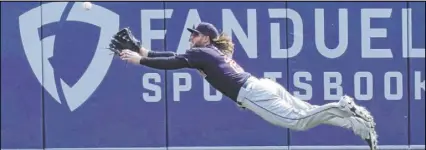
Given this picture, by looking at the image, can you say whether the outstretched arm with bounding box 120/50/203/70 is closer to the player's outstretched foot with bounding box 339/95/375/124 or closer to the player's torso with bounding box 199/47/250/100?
the player's torso with bounding box 199/47/250/100

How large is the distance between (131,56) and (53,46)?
289 cm

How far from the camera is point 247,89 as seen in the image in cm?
776

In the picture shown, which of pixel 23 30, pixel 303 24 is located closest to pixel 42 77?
pixel 23 30

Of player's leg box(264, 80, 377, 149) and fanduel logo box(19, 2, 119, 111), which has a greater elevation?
fanduel logo box(19, 2, 119, 111)

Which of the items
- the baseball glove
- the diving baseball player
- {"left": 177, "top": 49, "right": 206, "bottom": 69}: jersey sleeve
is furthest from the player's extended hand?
{"left": 177, "top": 49, "right": 206, "bottom": 69}: jersey sleeve

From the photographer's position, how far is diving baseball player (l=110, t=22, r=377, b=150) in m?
7.64

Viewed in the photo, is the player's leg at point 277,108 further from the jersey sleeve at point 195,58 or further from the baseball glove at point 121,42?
the baseball glove at point 121,42

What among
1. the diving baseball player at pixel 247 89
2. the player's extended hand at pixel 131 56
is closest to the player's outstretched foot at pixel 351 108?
the diving baseball player at pixel 247 89

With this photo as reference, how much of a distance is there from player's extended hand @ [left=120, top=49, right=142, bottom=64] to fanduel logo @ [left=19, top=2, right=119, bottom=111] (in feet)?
8.53

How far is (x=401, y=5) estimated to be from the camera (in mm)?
10320

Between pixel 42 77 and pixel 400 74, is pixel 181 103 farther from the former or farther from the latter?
pixel 400 74

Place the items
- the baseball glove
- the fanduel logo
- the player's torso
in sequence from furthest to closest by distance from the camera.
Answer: the fanduel logo < the baseball glove < the player's torso

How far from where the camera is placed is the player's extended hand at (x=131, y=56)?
757 centimetres

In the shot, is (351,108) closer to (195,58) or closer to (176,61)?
(195,58)
